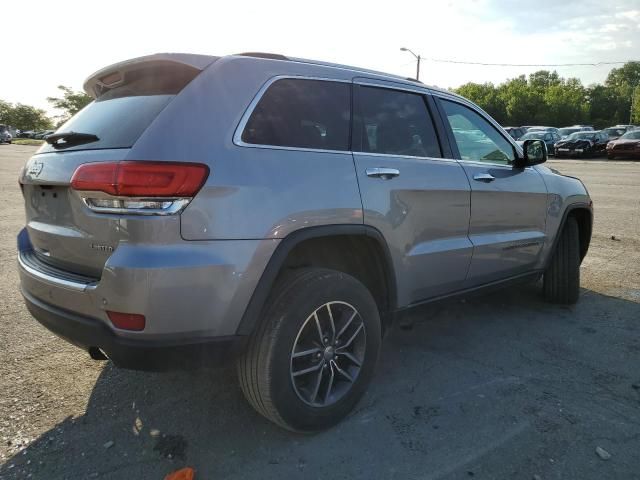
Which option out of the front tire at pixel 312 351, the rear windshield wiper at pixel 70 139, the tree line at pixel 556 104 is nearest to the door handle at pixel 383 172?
the front tire at pixel 312 351

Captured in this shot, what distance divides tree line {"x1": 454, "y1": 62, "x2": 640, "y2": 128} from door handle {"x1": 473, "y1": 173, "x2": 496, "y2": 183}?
69.6m

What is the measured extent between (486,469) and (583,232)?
3.33 meters

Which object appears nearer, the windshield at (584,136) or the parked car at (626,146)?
the parked car at (626,146)

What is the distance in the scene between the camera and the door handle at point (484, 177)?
3.55 m

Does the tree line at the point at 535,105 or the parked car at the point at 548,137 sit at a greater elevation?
the tree line at the point at 535,105

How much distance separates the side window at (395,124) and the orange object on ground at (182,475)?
186 centimetres

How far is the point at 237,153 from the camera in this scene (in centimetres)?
226

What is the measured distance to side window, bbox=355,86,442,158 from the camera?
298cm

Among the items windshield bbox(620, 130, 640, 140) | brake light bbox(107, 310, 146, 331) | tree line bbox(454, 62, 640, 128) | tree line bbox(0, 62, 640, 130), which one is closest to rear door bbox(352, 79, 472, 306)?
brake light bbox(107, 310, 146, 331)

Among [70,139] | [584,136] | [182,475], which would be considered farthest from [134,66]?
[584,136]

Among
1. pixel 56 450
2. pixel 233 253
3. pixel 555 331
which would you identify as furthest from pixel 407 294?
pixel 56 450

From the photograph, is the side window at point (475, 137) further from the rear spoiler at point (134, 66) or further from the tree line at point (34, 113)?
the tree line at point (34, 113)

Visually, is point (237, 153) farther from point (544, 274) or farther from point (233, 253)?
point (544, 274)

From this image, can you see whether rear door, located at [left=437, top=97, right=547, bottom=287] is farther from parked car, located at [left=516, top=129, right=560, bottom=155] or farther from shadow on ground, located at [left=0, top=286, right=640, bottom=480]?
parked car, located at [left=516, top=129, right=560, bottom=155]
